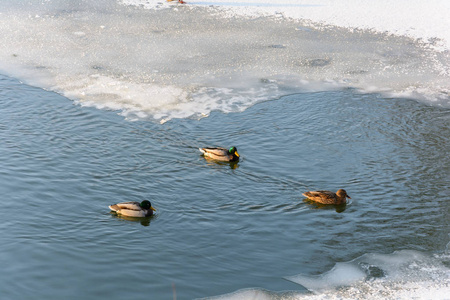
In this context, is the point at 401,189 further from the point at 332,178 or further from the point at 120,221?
the point at 120,221

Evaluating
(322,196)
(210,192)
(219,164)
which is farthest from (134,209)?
(322,196)

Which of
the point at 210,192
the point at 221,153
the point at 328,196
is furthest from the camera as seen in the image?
the point at 221,153

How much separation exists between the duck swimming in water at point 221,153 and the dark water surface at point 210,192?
0.48 ft

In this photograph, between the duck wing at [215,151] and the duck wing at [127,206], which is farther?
the duck wing at [215,151]

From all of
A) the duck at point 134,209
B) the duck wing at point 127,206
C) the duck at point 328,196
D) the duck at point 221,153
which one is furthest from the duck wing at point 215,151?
the duck wing at point 127,206

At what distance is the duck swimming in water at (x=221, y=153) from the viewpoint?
9.28 metres

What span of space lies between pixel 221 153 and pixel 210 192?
1.03m

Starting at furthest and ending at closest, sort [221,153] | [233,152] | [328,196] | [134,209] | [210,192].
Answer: [233,152] < [221,153] < [210,192] < [328,196] < [134,209]

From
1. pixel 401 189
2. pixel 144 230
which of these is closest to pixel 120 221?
pixel 144 230

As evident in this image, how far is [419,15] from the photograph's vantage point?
15.9 meters

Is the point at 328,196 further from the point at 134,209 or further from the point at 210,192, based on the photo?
the point at 134,209

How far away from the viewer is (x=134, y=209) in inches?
301

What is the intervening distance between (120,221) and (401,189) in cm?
448

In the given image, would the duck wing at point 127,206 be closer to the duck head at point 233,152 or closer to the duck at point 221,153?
the duck at point 221,153
